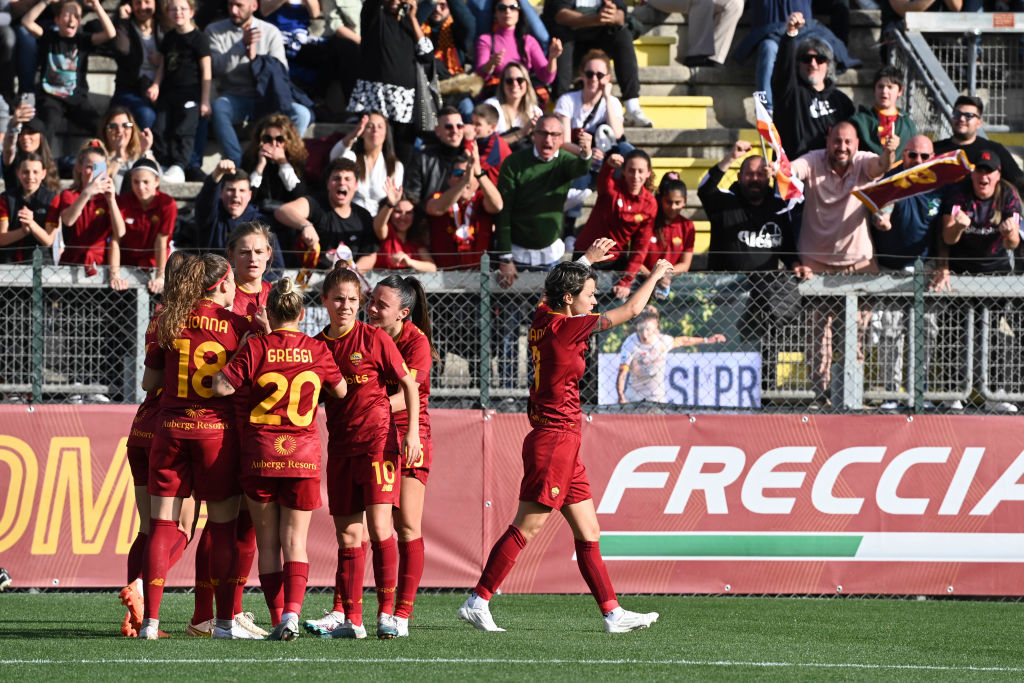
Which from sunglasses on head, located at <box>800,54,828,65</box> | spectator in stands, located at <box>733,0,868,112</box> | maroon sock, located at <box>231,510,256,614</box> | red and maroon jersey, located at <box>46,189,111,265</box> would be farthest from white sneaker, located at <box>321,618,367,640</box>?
spectator in stands, located at <box>733,0,868,112</box>

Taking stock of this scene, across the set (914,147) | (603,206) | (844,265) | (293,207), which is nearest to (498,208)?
(603,206)

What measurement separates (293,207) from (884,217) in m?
4.66

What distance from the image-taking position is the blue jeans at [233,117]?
13227mm

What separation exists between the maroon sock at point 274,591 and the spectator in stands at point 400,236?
3.96 m

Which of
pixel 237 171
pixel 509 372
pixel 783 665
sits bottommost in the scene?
pixel 783 665

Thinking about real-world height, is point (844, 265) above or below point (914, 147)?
below

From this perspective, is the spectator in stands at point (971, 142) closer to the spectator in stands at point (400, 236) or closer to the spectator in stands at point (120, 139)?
the spectator in stands at point (400, 236)

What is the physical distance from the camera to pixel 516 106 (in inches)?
517

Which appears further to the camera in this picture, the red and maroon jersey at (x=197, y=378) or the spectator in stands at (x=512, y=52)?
the spectator in stands at (x=512, y=52)

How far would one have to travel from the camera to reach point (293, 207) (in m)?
11.1

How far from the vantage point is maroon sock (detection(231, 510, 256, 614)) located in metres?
7.23

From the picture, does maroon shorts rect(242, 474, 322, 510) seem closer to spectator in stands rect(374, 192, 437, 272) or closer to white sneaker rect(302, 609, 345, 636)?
white sneaker rect(302, 609, 345, 636)

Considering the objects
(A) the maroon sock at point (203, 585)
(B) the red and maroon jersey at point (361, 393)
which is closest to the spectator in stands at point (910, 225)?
(B) the red and maroon jersey at point (361, 393)

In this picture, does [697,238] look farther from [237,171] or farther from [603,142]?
[237,171]
